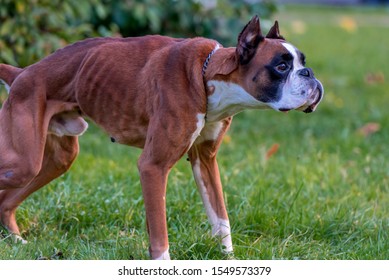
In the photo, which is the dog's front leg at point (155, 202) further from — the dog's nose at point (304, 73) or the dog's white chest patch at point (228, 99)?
the dog's nose at point (304, 73)

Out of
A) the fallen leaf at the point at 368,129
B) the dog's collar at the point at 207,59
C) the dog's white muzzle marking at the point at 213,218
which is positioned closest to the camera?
the dog's collar at the point at 207,59

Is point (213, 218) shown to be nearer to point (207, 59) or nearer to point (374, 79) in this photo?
point (207, 59)

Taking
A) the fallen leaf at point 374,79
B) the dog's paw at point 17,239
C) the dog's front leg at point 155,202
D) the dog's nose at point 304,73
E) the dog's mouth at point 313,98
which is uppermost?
the dog's nose at point 304,73

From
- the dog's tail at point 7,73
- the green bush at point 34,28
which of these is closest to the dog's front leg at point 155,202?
the dog's tail at point 7,73

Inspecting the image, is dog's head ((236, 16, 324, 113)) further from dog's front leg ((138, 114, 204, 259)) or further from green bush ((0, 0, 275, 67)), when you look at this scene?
green bush ((0, 0, 275, 67))

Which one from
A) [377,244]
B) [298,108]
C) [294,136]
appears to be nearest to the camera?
[298,108]

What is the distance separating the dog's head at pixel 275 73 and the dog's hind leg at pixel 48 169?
1.35 meters

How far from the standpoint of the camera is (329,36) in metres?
18.0

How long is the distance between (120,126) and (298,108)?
102cm

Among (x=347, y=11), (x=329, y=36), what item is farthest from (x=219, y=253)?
(x=347, y=11)

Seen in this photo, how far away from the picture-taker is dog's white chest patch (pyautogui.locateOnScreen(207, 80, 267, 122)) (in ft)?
14.3

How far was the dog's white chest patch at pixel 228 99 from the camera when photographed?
4.34 m

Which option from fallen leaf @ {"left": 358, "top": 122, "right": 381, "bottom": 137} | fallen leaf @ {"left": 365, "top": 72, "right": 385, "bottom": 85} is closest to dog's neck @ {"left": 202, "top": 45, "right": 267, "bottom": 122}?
fallen leaf @ {"left": 358, "top": 122, "right": 381, "bottom": 137}
